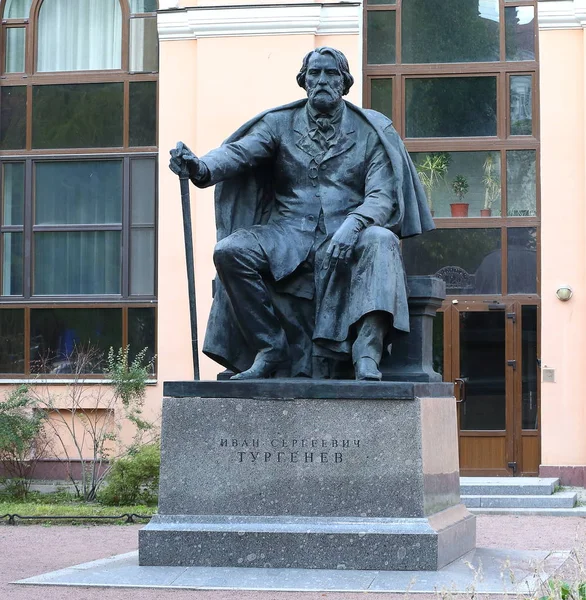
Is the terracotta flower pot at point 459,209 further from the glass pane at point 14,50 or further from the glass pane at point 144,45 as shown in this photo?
the glass pane at point 14,50

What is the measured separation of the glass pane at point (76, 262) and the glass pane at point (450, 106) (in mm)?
4562

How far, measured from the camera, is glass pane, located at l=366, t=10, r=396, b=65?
18.7m

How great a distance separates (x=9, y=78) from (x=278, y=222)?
12241 mm

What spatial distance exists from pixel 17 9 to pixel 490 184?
7401mm

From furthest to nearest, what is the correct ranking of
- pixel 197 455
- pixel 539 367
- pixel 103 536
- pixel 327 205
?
pixel 539 367 → pixel 103 536 → pixel 327 205 → pixel 197 455

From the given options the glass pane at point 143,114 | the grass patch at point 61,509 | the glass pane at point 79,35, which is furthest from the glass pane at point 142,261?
the grass patch at point 61,509

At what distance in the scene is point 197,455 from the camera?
7676mm

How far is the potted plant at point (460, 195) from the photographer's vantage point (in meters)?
18.4

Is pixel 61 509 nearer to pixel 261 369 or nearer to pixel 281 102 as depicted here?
pixel 281 102

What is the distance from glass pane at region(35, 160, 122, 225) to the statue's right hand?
11.5 m

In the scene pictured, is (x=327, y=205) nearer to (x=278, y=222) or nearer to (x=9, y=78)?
(x=278, y=222)

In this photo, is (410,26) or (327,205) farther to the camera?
(410,26)

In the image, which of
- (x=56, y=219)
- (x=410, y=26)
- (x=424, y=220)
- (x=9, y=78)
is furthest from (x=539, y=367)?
(x=424, y=220)

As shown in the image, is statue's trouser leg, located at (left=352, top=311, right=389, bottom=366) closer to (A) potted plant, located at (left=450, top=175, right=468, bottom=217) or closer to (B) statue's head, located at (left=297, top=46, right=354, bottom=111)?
(B) statue's head, located at (left=297, top=46, right=354, bottom=111)
